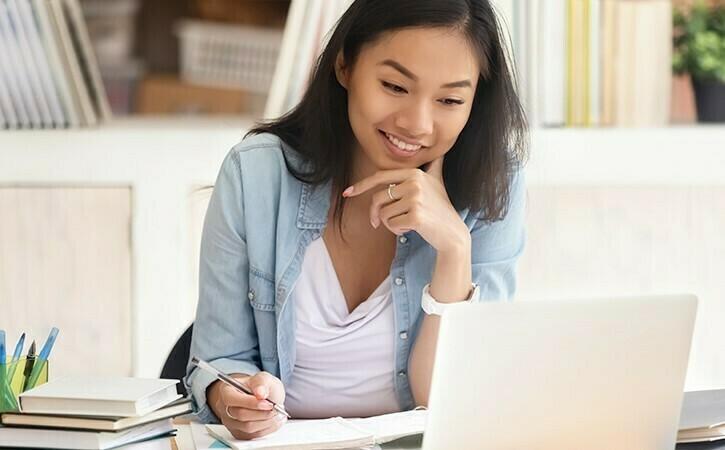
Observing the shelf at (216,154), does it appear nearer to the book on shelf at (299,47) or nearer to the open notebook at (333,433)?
the book on shelf at (299,47)

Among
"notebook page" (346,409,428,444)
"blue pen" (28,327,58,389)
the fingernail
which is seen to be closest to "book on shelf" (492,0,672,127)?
"notebook page" (346,409,428,444)

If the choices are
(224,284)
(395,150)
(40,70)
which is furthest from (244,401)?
(40,70)

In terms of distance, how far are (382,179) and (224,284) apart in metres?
0.26

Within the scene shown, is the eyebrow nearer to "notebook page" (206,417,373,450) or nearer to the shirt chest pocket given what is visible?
the shirt chest pocket

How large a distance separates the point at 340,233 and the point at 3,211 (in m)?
1.02

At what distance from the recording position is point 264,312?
5.24ft

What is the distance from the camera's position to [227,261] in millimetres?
1569

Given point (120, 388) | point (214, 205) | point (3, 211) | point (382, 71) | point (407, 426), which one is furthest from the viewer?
point (3, 211)

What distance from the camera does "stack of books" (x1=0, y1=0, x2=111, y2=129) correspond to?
2.39m

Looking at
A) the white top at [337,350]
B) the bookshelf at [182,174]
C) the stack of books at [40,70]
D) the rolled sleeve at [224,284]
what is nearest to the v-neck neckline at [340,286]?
the white top at [337,350]

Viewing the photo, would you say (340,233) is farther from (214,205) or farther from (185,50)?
(185,50)

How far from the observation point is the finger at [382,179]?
151cm

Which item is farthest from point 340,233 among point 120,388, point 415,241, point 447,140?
point 120,388

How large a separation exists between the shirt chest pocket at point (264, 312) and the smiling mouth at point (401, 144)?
10.1 inches
